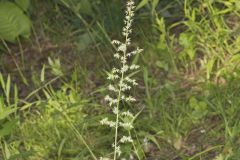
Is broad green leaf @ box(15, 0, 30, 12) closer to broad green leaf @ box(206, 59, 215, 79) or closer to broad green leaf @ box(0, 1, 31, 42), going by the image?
broad green leaf @ box(0, 1, 31, 42)

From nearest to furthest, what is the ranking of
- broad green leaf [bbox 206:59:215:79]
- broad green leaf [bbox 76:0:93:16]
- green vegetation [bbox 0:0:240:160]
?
1. green vegetation [bbox 0:0:240:160]
2. broad green leaf [bbox 206:59:215:79]
3. broad green leaf [bbox 76:0:93:16]

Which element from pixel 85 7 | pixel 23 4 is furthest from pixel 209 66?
pixel 23 4

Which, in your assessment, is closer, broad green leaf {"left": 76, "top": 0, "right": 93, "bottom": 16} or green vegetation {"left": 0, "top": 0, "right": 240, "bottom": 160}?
green vegetation {"left": 0, "top": 0, "right": 240, "bottom": 160}

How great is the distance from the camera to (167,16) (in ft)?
10.3

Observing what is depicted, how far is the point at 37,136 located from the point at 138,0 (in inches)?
40.3

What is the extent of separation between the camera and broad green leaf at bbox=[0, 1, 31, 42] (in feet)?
10.6

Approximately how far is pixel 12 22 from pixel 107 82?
730 millimetres

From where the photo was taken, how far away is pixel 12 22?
3.27m

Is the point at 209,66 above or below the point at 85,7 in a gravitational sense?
below

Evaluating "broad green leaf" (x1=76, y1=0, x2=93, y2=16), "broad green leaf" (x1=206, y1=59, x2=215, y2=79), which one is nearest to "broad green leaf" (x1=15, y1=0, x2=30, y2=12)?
"broad green leaf" (x1=76, y1=0, x2=93, y2=16)

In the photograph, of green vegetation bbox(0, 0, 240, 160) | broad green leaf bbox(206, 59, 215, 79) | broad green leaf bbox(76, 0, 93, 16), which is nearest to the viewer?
green vegetation bbox(0, 0, 240, 160)

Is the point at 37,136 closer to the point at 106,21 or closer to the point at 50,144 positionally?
→ the point at 50,144

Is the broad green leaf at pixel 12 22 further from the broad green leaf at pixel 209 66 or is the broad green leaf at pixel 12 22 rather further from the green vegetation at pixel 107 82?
the broad green leaf at pixel 209 66

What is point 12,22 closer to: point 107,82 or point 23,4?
point 23,4
